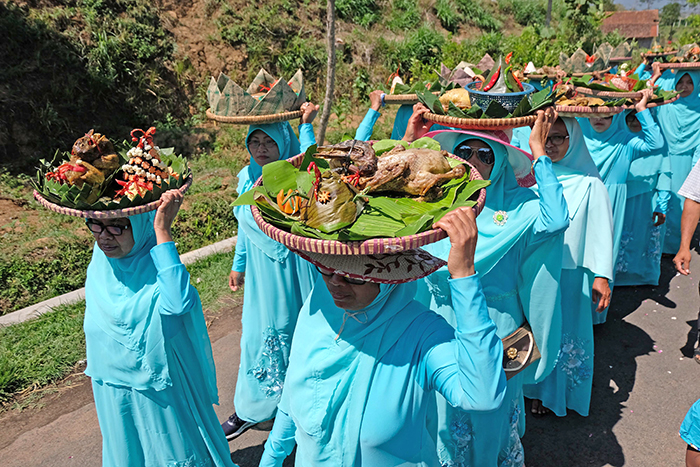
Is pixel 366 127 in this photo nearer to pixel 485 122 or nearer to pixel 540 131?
pixel 540 131

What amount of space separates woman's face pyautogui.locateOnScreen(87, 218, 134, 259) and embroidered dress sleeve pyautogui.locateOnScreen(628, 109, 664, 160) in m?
5.30

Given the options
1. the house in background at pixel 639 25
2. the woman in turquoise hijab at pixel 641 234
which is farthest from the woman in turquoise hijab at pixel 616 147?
the house in background at pixel 639 25

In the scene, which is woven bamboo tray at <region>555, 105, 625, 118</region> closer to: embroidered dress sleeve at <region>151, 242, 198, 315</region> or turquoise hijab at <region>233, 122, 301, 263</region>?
turquoise hijab at <region>233, 122, 301, 263</region>

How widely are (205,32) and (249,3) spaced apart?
1810 millimetres

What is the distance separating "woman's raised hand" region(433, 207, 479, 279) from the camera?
168 centimetres

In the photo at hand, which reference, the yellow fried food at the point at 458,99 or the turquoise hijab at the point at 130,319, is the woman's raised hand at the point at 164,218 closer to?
the turquoise hijab at the point at 130,319

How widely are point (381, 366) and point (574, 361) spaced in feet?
9.58

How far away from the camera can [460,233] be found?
169 centimetres

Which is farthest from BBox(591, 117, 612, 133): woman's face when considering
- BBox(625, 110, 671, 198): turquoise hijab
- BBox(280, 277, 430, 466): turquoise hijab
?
BBox(280, 277, 430, 466): turquoise hijab

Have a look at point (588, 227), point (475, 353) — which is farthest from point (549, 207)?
point (475, 353)

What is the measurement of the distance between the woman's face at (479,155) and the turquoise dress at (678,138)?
19.6 feet

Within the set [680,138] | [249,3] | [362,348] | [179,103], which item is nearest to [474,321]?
[362,348]

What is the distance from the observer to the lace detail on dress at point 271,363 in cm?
413

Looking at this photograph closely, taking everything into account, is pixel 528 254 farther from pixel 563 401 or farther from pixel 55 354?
pixel 55 354
